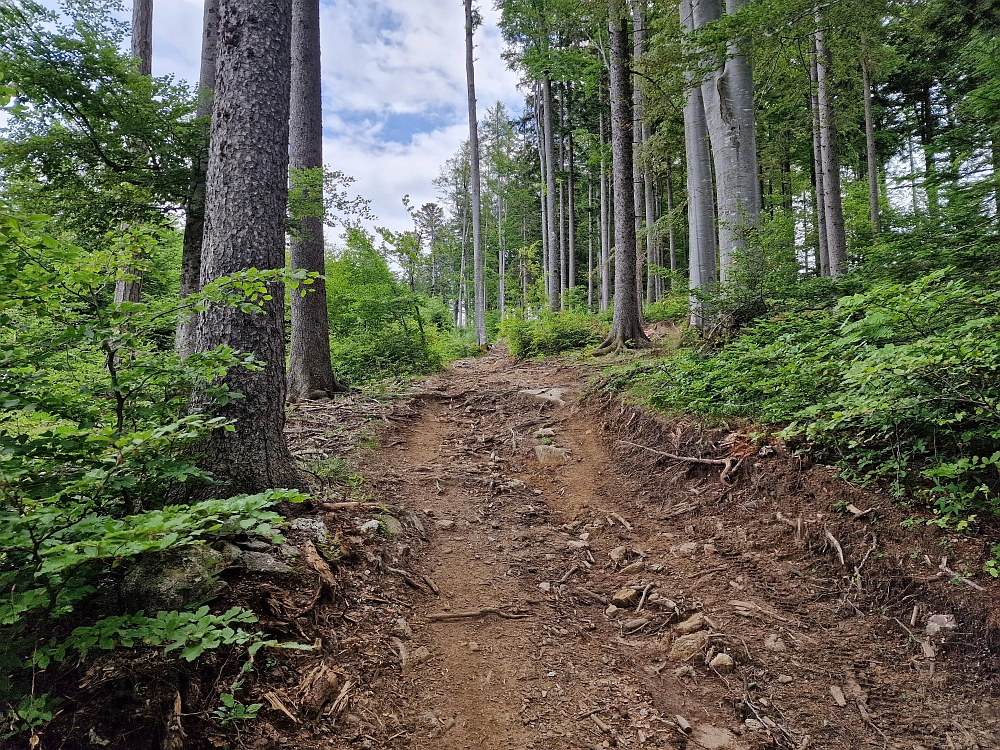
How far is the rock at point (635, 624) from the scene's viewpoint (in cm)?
314

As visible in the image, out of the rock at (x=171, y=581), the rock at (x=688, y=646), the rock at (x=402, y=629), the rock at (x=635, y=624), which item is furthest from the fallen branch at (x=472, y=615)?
the rock at (x=171, y=581)

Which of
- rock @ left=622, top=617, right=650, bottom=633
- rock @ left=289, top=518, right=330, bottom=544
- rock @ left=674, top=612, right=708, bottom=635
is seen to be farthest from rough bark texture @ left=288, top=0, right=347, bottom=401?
rock @ left=674, top=612, right=708, bottom=635

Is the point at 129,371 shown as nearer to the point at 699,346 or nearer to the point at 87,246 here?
the point at 87,246

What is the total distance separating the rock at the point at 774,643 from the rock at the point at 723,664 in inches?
10.7

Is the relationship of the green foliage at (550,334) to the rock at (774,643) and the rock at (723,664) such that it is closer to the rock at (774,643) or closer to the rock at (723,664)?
the rock at (774,643)

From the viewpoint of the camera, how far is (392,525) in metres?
3.98

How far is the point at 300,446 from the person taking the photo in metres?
5.41

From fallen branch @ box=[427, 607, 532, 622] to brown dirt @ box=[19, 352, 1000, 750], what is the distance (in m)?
0.02

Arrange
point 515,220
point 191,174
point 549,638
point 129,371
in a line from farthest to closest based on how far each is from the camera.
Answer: point 515,220 → point 191,174 → point 549,638 → point 129,371

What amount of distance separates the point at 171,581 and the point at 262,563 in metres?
0.61

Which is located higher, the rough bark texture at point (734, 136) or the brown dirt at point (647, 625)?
the rough bark texture at point (734, 136)

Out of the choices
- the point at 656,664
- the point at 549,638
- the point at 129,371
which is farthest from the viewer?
the point at 549,638

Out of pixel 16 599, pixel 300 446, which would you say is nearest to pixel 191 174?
pixel 300 446

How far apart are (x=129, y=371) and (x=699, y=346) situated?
261 inches
